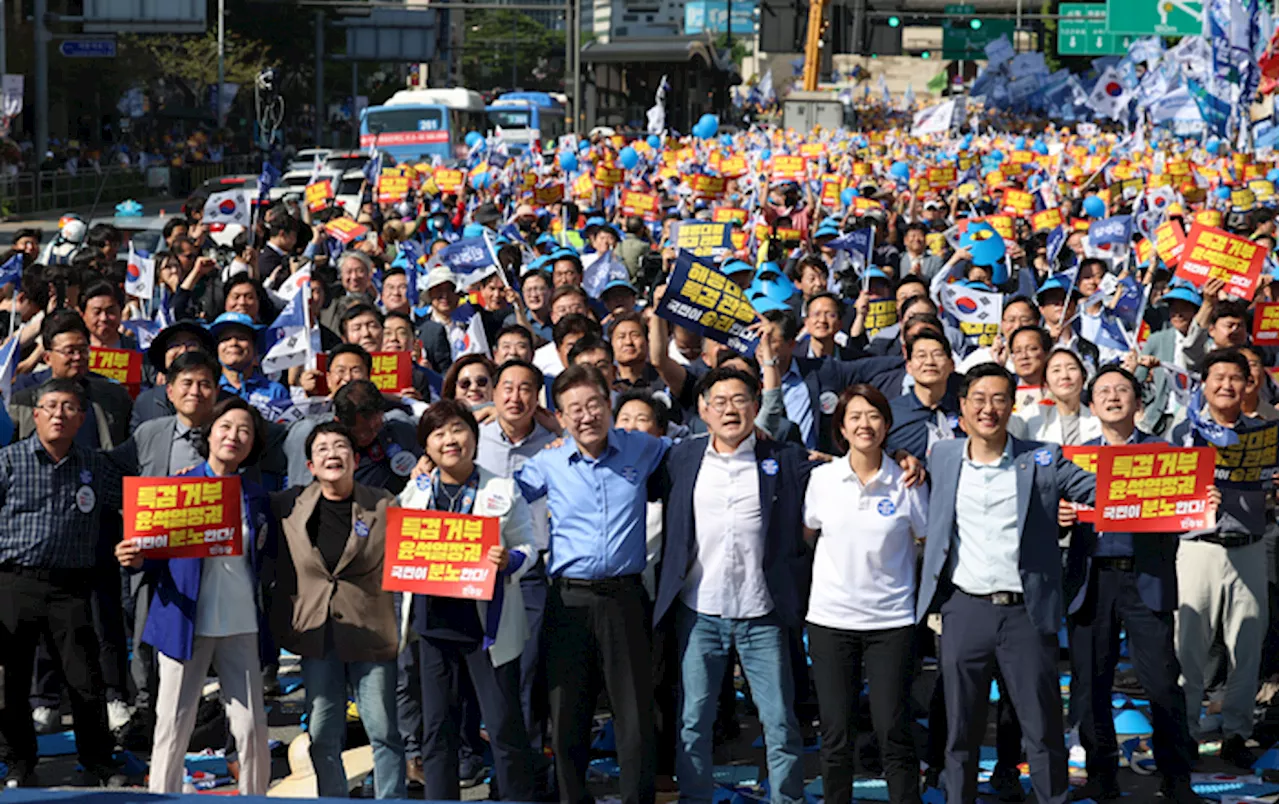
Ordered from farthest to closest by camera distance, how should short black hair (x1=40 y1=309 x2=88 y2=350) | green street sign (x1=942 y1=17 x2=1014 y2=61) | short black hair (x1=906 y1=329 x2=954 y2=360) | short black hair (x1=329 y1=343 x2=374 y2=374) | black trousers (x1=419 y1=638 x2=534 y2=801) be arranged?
1. green street sign (x1=942 y1=17 x2=1014 y2=61)
2. short black hair (x1=40 y1=309 x2=88 y2=350)
3. short black hair (x1=329 y1=343 x2=374 y2=374)
4. short black hair (x1=906 y1=329 x2=954 y2=360)
5. black trousers (x1=419 y1=638 x2=534 y2=801)

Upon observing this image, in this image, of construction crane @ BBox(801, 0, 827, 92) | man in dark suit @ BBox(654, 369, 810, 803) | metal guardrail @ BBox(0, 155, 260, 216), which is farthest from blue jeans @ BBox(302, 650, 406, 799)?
construction crane @ BBox(801, 0, 827, 92)

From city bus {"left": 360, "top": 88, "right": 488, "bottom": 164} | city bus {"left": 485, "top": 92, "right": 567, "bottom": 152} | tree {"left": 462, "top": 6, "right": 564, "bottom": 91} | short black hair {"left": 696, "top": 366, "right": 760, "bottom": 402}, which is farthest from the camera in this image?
tree {"left": 462, "top": 6, "right": 564, "bottom": 91}

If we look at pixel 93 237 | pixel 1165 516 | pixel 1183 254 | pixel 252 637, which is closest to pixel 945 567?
pixel 1165 516

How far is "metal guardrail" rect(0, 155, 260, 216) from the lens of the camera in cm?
3556

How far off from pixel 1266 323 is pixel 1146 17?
123 ft

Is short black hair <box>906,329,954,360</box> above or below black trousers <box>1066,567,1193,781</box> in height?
above

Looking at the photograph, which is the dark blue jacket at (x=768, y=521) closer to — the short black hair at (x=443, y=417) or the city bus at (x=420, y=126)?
the short black hair at (x=443, y=417)

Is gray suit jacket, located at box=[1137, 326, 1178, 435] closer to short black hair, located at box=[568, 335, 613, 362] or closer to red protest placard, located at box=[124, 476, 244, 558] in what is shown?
short black hair, located at box=[568, 335, 613, 362]

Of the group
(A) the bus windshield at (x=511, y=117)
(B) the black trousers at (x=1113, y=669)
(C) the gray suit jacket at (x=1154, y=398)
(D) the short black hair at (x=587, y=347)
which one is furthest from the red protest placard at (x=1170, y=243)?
(A) the bus windshield at (x=511, y=117)

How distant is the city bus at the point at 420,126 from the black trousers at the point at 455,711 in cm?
3618

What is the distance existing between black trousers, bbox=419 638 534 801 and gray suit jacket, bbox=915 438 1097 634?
1496 mm

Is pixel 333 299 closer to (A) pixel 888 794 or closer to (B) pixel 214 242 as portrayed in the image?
(B) pixel 214 242

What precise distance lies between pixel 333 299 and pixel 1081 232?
7799 mm

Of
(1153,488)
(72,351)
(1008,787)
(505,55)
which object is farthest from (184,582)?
(505,55)
